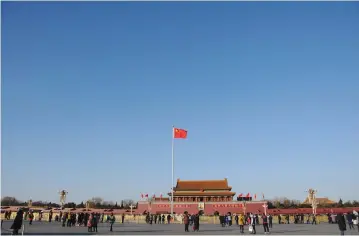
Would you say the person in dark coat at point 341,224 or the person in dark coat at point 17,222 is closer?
Answer: the person in dark coat at point 17,222

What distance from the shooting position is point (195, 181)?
61938 mm

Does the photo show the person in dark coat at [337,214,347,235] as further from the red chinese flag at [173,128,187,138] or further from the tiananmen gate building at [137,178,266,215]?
the tiananmen gate building at [137,178,266,215]

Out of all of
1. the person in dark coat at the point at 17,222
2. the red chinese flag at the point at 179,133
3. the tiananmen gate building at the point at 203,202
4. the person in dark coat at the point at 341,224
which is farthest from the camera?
the tiananmen gate building at the point at 203,202

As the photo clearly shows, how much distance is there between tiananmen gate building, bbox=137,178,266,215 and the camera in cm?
5391

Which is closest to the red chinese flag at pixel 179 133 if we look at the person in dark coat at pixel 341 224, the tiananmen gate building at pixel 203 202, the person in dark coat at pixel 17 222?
the person in dark coat at pixel 341 224

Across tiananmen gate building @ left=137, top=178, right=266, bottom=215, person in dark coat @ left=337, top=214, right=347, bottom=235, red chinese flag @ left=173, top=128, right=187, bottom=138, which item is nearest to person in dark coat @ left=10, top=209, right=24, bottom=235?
person in dark coat @ left=337, top=214, right=347, bottom=235

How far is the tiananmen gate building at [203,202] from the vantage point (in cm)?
5391

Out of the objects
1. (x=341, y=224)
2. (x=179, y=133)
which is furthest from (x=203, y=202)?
(x=341, y=224)

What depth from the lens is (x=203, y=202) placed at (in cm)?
5541

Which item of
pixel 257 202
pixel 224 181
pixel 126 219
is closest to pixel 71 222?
pixel 126 219

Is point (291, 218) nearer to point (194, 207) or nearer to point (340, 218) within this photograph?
point (194, 207)

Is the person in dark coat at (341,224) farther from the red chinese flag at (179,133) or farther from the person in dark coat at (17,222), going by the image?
the red chinese flag at (179,133)

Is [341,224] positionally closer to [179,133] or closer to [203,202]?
[179,133]

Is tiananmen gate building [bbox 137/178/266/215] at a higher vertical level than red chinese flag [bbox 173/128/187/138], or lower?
lower
